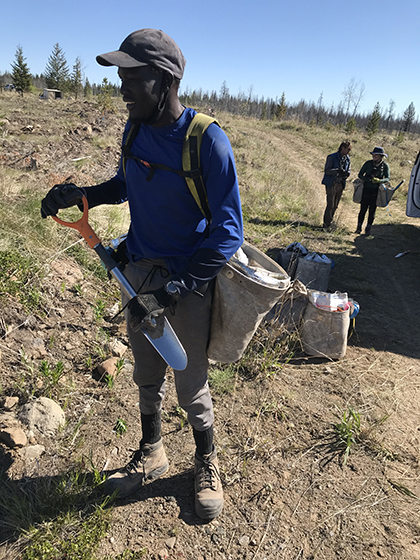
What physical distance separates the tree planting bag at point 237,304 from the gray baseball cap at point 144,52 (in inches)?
33.2

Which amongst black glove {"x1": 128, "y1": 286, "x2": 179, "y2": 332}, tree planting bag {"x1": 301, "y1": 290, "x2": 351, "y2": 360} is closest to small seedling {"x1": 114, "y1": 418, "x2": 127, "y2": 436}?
black glove {"x1": 128, "y1": 286, "x2": 179, "y2": 332}

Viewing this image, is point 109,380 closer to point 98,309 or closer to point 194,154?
point 98,309

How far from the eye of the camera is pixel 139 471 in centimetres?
216

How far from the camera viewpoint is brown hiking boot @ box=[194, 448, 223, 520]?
2.01 metres

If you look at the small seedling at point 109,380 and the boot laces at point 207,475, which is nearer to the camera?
the boot laces at point 207,475

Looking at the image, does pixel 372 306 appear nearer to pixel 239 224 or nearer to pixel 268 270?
pixel 268 270

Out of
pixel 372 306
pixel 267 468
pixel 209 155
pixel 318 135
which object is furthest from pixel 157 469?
pixel 318 135

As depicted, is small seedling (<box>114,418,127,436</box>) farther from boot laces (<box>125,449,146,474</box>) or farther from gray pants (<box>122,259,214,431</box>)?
gray pants (<box>122,259,214,431</box>)

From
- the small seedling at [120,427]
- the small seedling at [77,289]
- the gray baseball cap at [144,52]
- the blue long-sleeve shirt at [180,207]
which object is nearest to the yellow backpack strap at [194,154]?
the blue long-sleeve shirt at [180,207]

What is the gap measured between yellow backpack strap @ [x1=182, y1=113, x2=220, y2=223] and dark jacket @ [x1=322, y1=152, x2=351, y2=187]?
7.75 meters

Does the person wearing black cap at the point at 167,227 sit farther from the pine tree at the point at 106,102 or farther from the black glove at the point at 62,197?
the pine tree at the point at 106,102

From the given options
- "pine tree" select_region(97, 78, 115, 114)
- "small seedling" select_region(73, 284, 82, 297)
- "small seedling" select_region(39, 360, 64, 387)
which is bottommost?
"small seedling" select_region(39, 360, 64, 387)

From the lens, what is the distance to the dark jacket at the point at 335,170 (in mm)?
8602

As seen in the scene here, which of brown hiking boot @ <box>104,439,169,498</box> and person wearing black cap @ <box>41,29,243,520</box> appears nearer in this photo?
person wearing black cap @ <box>41,29,243,520</box>
